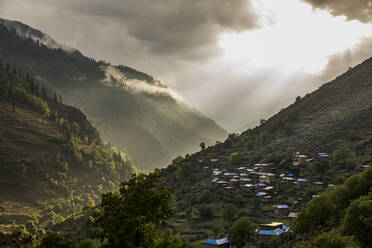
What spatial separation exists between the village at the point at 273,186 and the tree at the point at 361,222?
86.9 feet

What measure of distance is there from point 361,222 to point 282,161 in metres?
86.6

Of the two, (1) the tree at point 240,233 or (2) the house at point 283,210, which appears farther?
(2) the house at point 283,210

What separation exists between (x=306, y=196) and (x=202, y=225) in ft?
92.7

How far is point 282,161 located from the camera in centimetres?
11781

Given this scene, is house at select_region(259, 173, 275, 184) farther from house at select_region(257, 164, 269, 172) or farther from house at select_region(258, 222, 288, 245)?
house at select_region(258, 222, 288, 245)

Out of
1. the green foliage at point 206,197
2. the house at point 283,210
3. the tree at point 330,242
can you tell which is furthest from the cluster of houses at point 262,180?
the tree at point 330,242

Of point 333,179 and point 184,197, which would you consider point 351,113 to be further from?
point 184,197

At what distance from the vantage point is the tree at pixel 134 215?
22.9m

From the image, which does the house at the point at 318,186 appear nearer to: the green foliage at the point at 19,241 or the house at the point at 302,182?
the house at the point at 302,182

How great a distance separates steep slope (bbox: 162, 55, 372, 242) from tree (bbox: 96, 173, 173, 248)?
175 feet

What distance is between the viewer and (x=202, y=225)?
84125mm

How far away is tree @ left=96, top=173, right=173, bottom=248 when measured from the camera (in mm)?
22875

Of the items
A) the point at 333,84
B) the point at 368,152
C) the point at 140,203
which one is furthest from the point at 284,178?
the point at 333,84

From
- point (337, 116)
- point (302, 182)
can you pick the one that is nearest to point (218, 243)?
point (302, 182)
